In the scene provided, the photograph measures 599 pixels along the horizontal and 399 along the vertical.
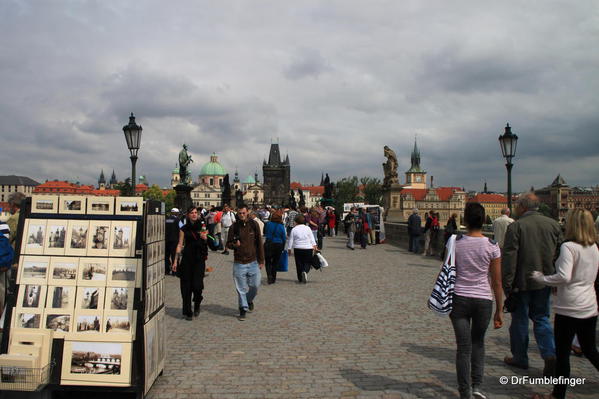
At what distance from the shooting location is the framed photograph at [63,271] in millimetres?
4609

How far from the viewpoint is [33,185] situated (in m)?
154

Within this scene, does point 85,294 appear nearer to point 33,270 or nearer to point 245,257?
point 33,270

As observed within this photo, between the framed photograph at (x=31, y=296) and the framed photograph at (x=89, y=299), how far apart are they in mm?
329

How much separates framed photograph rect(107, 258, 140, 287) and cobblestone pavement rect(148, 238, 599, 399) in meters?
1.13

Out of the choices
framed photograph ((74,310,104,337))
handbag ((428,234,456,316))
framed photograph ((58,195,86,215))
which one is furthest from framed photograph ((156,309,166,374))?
handbag ((428,234,456,316))

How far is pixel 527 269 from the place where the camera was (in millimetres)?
5395

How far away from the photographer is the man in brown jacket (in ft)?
27.0

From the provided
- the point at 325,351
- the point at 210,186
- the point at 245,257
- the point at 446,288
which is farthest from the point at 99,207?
the point at 210,186

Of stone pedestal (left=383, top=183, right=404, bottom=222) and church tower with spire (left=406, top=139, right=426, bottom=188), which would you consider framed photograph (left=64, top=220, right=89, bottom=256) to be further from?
church tower with spire (left=406, top=139, right=426, bottom=188)

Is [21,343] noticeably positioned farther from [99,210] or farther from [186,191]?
[186,191]

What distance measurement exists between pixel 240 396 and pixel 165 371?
117cm

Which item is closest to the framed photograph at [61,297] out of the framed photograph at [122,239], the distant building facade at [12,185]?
the framed photograph at [122,239]

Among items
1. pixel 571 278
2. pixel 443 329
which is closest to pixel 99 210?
pixel 571 278

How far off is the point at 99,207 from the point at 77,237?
34cm
